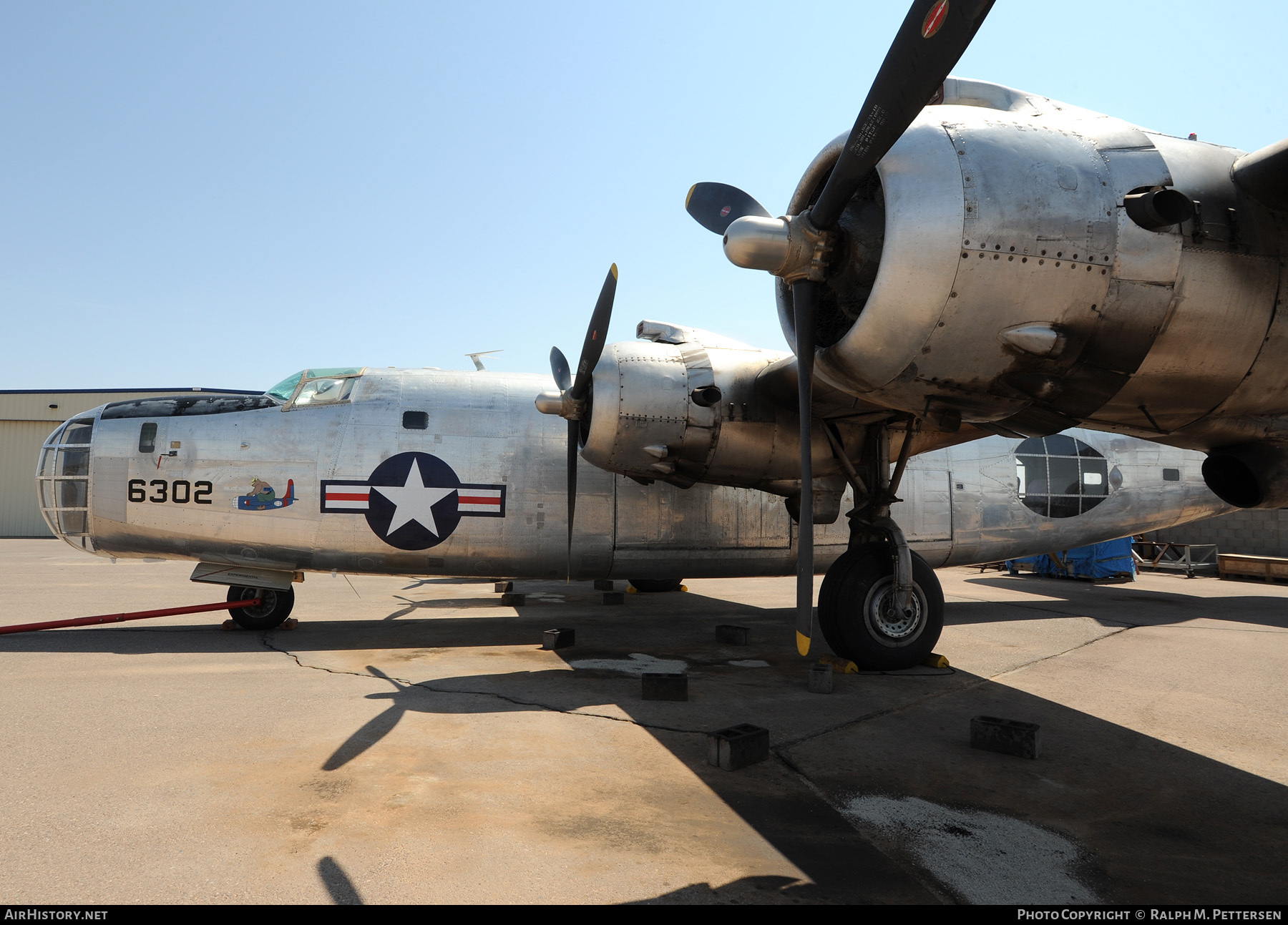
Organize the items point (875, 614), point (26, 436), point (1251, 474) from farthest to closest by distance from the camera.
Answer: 1. point (26, 436)
2. point (875, 614)
3. point (1251, 474)

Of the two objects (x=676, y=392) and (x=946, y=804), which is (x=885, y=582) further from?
(x=946, y=804)

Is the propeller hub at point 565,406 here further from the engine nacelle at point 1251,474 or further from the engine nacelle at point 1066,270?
the engine nacelle at point 1251,474

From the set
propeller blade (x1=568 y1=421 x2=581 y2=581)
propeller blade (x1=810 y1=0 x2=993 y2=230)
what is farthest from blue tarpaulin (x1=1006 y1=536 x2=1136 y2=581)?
propeller blade (x1=810 y1=0 x2=993 y2=230)

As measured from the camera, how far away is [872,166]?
16.8ft

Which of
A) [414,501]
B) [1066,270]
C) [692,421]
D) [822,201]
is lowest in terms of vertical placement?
[414,501]

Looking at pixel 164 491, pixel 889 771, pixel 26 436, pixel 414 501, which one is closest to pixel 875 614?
pixel 889 771

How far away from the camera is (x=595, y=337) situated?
8.85 m

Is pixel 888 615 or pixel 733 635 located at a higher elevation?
pixel 888 615

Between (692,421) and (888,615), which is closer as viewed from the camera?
(888,615)

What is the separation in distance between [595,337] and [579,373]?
53 cm

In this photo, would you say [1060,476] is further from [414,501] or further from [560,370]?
[414,501]

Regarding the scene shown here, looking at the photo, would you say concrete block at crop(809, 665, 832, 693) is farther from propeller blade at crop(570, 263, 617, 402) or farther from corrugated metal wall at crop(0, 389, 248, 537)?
corrugated metal wall at crop(0, 389, 248, 537)

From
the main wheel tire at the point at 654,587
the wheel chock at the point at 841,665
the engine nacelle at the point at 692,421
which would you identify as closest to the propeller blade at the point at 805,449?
the engine nacelle at the point at 692,421

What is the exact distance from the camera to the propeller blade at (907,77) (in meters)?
4.37
